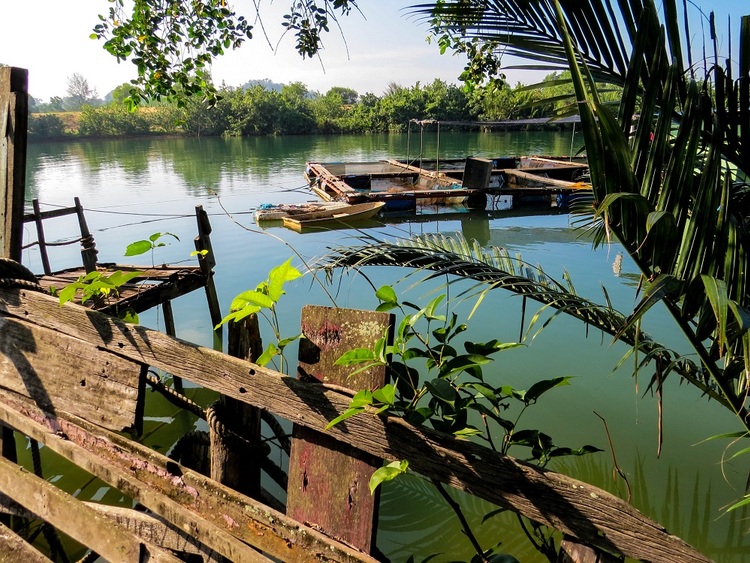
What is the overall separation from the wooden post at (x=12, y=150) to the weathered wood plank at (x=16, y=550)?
109 cm

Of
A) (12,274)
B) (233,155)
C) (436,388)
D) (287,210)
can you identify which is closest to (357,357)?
(436,388)

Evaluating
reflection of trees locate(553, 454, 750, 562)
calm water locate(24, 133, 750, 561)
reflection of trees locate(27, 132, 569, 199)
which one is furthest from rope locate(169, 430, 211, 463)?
reflection of trees locate(27, 132, 569, 199)

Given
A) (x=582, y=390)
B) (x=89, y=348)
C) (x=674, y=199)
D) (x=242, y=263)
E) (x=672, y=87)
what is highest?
(x=672, y=87)

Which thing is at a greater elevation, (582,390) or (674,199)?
(674,199)

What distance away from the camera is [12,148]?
208 centimetres

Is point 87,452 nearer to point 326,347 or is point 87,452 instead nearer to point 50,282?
point 326,347

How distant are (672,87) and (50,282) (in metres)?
5.15

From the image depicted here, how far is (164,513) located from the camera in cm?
159

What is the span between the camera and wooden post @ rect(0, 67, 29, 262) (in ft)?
6.73

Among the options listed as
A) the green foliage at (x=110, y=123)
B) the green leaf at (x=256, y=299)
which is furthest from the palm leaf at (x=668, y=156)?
the green foliage at (x=110, y=123)

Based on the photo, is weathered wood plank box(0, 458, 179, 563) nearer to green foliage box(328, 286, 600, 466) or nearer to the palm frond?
green foliage box(328, 286, 600, 466)

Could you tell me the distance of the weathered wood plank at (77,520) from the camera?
1.67m

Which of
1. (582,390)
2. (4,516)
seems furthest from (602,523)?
(582,390)

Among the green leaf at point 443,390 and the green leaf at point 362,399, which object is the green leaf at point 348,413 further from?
the green leaf at point 443,390
